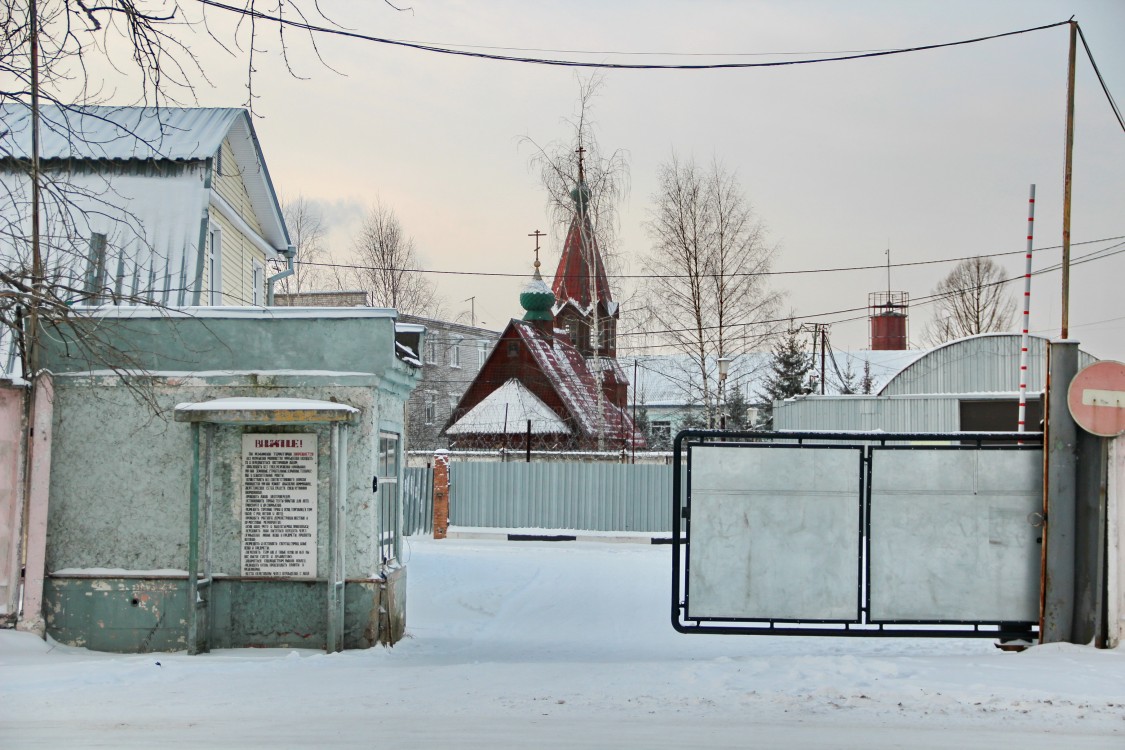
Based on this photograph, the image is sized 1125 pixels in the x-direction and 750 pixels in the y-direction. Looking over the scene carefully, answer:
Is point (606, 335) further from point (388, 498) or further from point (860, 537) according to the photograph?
point (860, 537)

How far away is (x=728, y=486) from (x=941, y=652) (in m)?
2.67

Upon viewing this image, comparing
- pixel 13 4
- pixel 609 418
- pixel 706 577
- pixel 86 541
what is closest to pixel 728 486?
pixel 706 577

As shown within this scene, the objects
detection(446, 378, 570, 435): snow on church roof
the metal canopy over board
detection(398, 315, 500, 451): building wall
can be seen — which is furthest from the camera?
detection(398, 315, 500, 451): building wall

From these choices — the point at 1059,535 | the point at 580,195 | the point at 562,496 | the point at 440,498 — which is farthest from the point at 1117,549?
the point at 580,195

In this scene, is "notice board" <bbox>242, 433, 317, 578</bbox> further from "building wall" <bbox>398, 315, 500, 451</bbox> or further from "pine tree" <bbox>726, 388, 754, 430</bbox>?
"building wall" <bbox>398, 315, 500, 451</bbox>

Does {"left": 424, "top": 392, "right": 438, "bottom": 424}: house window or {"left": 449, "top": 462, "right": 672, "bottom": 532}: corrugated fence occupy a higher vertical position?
{"left": 424, "top": 392, "right": 438, "bottom": 424}: house window

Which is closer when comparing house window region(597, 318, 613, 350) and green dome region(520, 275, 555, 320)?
house window region(597, 318, 613, 350)

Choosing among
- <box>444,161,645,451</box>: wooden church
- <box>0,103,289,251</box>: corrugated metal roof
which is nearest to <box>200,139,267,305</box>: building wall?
<box>0,103,289,251</box>: corrugated metal roof

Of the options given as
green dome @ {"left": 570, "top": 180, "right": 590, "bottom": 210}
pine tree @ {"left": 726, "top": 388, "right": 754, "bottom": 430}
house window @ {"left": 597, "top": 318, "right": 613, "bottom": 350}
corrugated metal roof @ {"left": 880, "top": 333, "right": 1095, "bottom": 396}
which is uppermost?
green dome @ {"left": 570, "top": 180, "right": 590, "bottom": 210}

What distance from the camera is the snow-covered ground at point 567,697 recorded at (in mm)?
6359

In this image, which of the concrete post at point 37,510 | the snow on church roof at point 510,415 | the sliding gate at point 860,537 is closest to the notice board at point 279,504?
the concrete post at point 37,510

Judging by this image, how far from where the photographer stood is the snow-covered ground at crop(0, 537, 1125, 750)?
636 centimetres

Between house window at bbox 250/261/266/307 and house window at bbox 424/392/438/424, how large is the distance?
32100mm

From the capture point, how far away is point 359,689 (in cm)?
766
